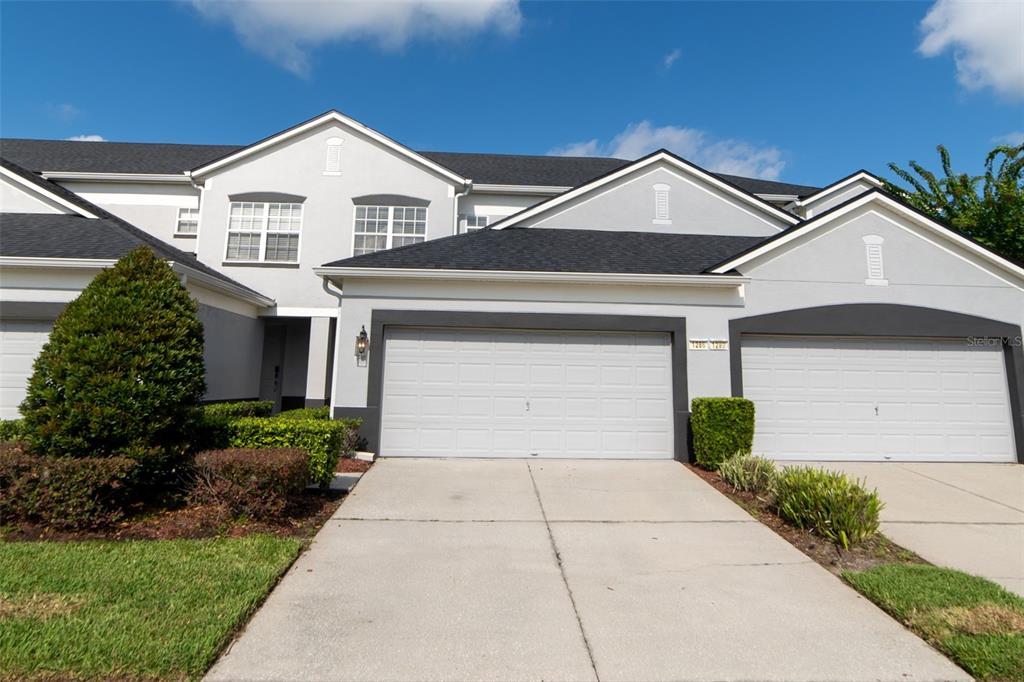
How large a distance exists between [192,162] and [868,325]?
2010cm

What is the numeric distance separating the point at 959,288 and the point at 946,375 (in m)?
1.81

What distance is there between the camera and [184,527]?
5188 mm

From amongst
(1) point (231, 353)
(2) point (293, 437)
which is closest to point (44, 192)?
(1) point (231, 353)

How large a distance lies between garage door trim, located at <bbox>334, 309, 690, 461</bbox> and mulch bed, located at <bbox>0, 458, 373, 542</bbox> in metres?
3.50

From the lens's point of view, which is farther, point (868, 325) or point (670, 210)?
point (670, 210)

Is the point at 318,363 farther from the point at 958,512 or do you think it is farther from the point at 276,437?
the point at 958,512

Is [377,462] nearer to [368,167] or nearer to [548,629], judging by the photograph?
[548,629]

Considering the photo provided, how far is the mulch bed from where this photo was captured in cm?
492

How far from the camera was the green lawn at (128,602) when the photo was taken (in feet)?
9.48

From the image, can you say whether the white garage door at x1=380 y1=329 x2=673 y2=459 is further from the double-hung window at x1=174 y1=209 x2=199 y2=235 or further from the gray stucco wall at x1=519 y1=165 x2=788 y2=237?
the double-hung window at x1=174 y1=209 x2=199 y2=235

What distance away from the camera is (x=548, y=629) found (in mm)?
3488

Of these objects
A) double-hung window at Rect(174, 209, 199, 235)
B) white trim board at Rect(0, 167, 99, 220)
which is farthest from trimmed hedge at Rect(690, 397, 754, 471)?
double-hung window at Rect(174, 209, 199, 235)

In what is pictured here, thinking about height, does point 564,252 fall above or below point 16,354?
above

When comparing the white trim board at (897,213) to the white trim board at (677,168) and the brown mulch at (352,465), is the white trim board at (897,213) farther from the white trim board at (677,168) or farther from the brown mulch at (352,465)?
the brown mulch at (352,465)
